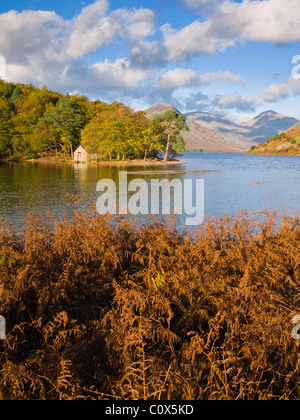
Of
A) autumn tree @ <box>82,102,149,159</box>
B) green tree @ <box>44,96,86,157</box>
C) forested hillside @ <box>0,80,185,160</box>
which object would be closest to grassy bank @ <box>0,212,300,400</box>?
autumn tree @ <box>82,102,149,159</box>

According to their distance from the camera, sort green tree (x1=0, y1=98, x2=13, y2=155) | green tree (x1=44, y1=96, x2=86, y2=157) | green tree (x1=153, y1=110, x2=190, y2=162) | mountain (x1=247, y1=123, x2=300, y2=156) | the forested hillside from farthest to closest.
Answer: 1. mountain (x1=247, y1=123, x2=300, y2=156)
2. green tree (x1=0, y1=98, x2=13, y2=155)
3. green tree (x1=44, y1=96, x2=86, y2=157)
4. green tree (x1=153, y1=110, x2=190, y2=162)
5. the forested hillside

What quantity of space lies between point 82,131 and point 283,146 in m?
80.2

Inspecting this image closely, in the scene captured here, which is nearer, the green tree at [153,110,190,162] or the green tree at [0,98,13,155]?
the green tree at [153,110,190,162]

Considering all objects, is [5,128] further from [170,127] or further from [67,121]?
[170,127]

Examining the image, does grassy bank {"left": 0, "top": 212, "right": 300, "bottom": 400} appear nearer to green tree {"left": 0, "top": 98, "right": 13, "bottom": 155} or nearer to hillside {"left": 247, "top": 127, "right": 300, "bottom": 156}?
green tree {"left": 0, "top": 98, "right": 13, "bottom": 155}

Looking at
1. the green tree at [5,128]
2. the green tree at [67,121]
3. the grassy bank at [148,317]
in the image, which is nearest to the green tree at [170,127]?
the green tree at [67,121]

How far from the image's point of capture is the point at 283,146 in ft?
371

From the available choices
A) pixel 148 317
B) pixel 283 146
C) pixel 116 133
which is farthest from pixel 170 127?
pixel 283 146

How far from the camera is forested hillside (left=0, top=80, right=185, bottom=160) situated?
59.7 m

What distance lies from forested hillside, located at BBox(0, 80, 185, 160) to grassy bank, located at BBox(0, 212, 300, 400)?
54277 mm

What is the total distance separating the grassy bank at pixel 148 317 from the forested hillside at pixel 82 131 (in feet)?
178

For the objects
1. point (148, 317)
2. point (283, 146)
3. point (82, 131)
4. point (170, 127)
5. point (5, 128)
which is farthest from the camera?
point (283, 146)

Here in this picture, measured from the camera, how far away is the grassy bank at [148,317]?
8.55 ft

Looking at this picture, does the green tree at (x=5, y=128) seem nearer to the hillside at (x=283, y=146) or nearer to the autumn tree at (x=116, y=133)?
the autumn tree at (x=116, y=133)
